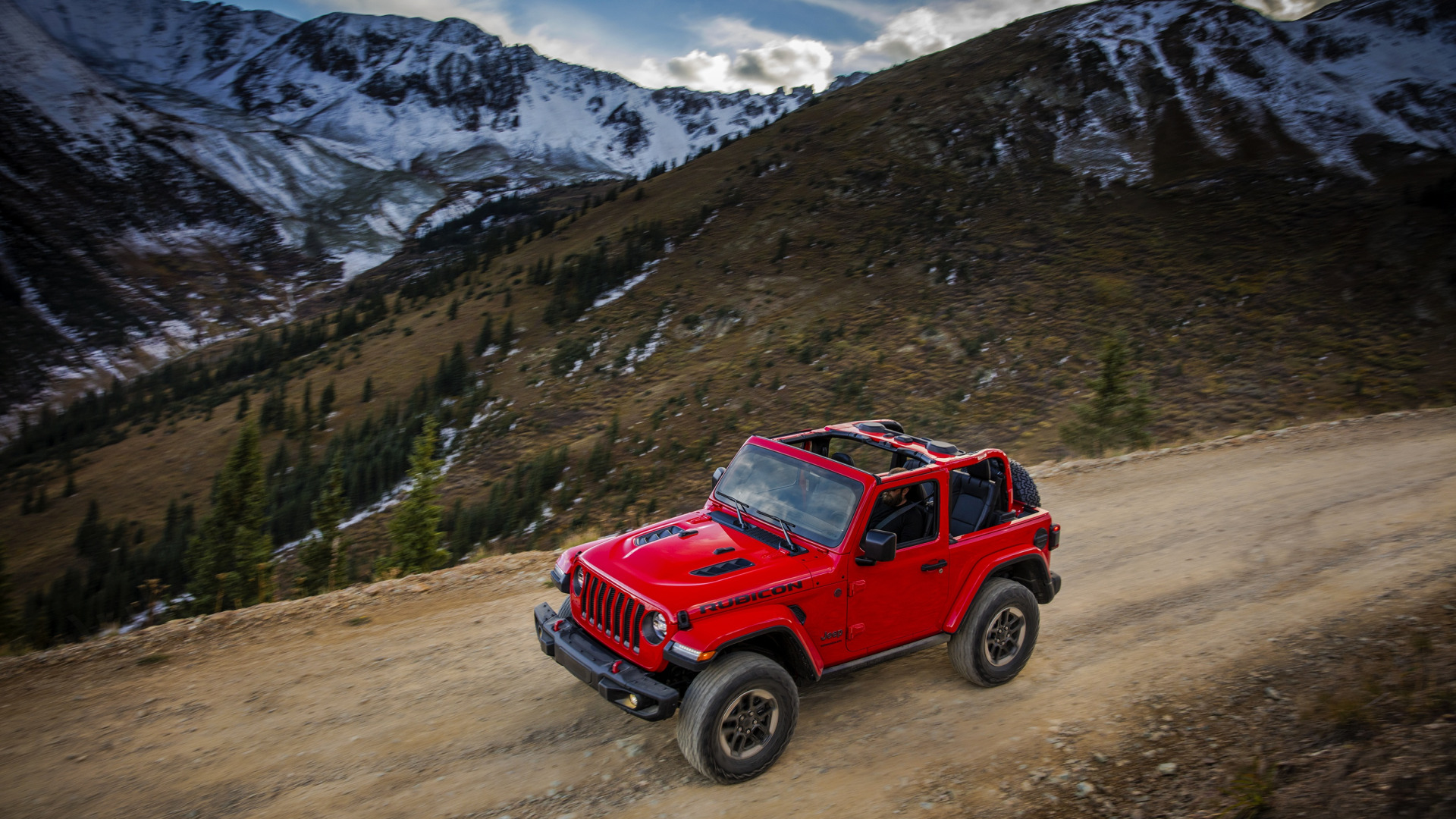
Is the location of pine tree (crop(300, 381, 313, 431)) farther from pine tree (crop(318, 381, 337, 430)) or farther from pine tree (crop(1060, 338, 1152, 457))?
pine tree (crop(1060, 338, 1152, 457))

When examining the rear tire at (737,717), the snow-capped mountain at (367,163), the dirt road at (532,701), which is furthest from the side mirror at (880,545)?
the snow-capped mountain at (367,163)

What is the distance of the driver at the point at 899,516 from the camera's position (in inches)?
238

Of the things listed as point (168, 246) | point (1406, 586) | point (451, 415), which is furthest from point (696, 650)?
point (168, 246)

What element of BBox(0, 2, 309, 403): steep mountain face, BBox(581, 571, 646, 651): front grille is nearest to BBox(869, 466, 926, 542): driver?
BBox(581, 571, 646, 651): front grille

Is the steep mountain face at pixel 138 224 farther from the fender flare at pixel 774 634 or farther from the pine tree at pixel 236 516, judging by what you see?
the fender flare at pixel 774 634

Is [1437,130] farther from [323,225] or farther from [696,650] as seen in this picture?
[323,225]

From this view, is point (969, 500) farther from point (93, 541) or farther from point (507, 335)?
point (93, 541)

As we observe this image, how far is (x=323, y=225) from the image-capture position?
157m

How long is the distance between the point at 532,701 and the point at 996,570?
14.7 feet

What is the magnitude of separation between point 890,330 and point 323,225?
159 metres

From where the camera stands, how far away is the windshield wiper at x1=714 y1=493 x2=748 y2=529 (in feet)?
20.6

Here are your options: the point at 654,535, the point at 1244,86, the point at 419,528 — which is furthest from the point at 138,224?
the point at 654,535

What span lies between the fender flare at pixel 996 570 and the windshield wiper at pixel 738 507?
2.00 meters

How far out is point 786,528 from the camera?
237 inches
